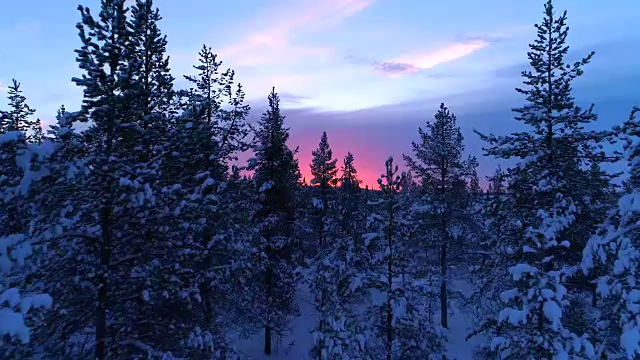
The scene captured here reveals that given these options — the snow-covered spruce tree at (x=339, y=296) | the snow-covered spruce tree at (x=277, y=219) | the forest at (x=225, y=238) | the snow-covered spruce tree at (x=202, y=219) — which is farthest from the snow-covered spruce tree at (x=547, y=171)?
the snow-covered spruce tree at (x=277, y=219)

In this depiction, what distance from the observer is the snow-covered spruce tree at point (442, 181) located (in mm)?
25094

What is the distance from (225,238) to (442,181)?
55.3ft

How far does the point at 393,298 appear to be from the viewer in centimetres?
1375

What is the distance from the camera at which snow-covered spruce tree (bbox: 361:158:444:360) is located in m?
13.6

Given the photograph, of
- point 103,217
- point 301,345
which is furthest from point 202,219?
point 301,345

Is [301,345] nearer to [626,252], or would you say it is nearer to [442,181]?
[442,181]

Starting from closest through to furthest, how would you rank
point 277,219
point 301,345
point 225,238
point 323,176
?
point 225,238, point 277,219, point 301,345, point 323,176

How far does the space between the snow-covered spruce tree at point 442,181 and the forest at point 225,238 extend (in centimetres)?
301

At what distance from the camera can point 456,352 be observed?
24.6m

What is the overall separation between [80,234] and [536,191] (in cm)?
1352

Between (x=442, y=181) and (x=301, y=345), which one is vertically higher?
(x=442, y=181)

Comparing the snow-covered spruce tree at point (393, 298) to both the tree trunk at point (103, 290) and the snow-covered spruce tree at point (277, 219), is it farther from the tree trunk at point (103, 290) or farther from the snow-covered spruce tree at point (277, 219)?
the snow-covered spruce tree at point (277, 219)

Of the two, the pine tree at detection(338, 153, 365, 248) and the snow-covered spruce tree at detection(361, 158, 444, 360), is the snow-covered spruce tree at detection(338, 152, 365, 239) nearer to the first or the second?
the pine tree at detection(338, 153, 365, 248)

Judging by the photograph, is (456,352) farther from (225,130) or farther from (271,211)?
(225,130)
